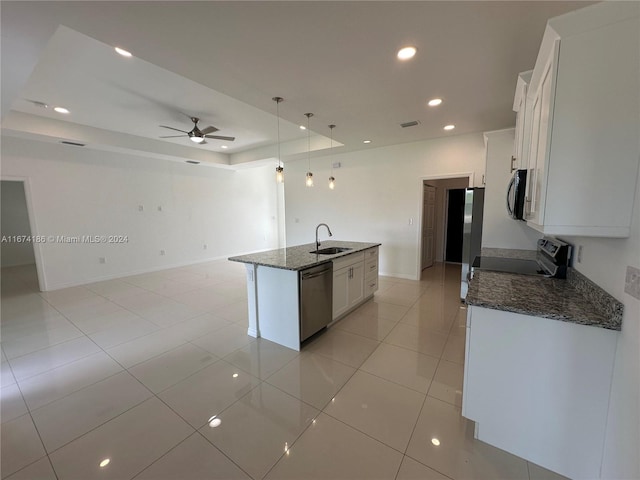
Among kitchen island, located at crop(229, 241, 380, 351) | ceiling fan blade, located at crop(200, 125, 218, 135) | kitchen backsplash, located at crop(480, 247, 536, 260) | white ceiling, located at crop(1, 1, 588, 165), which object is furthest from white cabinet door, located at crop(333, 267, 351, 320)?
ceiling fan blade, located at crop(200, 125, 218, 135)

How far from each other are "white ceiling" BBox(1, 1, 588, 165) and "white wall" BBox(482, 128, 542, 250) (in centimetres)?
47

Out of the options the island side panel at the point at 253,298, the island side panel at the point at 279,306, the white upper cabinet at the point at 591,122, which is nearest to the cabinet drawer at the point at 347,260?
the island side panel at the point at 279,306

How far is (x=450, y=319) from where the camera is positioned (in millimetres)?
3434

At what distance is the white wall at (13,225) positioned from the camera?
6996mm

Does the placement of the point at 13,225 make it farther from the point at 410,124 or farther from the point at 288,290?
the point at 410,124

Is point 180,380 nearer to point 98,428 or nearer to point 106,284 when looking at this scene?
point 98,428

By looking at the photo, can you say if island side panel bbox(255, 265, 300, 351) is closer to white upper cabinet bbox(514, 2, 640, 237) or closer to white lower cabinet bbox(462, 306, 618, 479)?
A: white lower cabinet bbox(462, 306, 618, 479)

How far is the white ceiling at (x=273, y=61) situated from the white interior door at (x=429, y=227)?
194 centimetres

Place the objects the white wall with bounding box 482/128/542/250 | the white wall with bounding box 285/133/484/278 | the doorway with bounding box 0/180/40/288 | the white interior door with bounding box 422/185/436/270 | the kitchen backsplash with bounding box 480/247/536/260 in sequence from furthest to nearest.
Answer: the doorway with bounding box 0/180/40/288, the white interior door with bounding box 422/185/436/270, the white wall with bounding box 285/133/484/278, the white wall with bounding box 482/128/542/250, the kitchen backsplash with bounding box 480/247/536/260

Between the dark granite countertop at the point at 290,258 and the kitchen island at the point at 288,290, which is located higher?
A: the dark granite countertop at the point at 290,258

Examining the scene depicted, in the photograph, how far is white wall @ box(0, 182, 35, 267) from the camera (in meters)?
7.00

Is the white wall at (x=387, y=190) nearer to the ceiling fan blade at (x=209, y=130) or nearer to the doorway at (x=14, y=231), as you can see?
the ceiling fan blade at (x=209, y=130)

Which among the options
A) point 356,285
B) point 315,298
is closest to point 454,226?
point 356,285

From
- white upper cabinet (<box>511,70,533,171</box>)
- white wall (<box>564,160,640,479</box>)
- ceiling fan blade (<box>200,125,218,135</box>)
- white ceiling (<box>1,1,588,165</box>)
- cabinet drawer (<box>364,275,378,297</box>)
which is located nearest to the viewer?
white wall (<box>564,160,640,479</box>)
